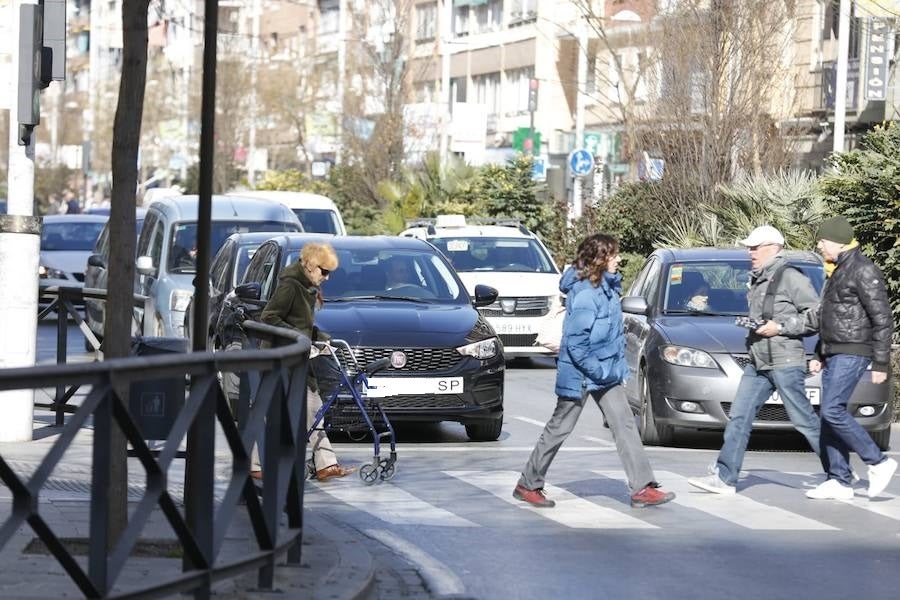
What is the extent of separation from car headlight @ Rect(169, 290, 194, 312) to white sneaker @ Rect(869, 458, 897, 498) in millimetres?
10962

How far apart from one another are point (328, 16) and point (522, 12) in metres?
22.6

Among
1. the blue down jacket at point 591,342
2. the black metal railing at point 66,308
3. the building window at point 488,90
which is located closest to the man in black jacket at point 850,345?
the blue down jacket at point 591,342

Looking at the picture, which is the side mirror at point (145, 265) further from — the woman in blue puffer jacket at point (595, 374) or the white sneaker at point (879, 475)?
the white sneaker at point (879, 475)

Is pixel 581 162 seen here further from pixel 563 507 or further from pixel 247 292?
pixel 563 507

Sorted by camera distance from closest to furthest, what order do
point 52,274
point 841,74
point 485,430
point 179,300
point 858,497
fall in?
point 858,497, point 485,430, point 179,300, point 52,274, point 841,74

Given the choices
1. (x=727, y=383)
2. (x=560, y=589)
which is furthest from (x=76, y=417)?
(x=727, y=383)

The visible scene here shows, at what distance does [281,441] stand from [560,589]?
64.2 inches

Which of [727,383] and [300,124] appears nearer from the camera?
[727,383]

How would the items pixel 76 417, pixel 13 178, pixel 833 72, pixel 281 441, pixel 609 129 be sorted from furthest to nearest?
pixel 609 129
pixel 833 72
pixel 13 178
pixel 281 441
pixel 76 417

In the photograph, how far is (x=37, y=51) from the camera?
13.1m

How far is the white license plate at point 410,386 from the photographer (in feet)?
47.1

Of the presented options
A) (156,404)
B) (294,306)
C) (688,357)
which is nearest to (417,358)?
(688,357)

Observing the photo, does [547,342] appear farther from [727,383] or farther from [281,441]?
[281,441]

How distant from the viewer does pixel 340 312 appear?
14.9 m
